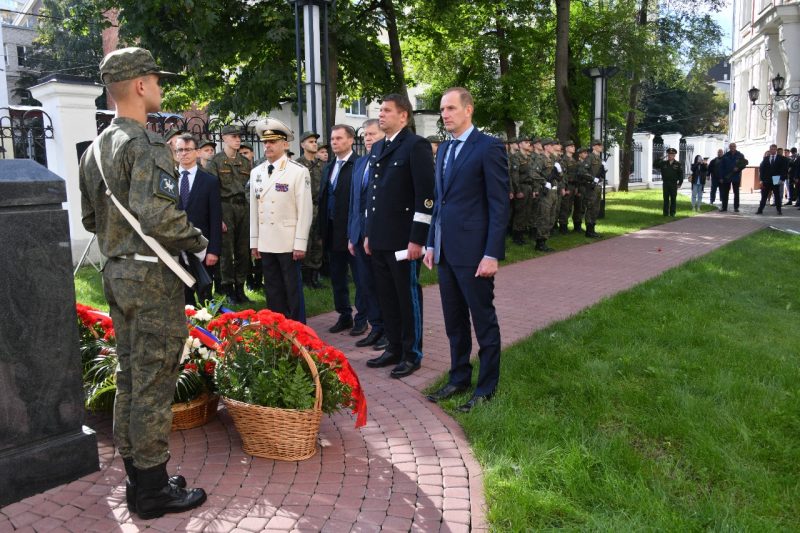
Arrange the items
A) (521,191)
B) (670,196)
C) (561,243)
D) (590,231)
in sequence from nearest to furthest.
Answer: (521,191)
(561,243)
(590,231)
(670,196)

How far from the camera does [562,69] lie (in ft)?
61.9

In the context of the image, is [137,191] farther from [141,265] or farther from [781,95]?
[781,95]

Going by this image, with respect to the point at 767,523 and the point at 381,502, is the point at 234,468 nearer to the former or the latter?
the point at 381,502

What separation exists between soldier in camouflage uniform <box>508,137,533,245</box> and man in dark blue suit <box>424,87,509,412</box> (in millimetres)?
9238

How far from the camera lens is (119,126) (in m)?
3.12

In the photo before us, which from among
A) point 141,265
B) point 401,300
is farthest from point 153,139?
point 401,300

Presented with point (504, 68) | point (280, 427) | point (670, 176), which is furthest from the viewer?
point (504, 68)

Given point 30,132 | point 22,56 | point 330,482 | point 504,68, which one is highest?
point 22,56

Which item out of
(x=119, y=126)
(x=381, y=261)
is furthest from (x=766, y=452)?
(x=119, y=126)

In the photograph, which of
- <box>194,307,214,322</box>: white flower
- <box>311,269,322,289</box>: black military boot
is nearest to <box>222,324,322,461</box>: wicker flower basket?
<box>194,307,214,322</box>: white flower

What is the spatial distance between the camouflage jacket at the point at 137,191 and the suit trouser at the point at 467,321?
6.77ft

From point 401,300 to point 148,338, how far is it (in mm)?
2783

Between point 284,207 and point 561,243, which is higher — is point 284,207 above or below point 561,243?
above

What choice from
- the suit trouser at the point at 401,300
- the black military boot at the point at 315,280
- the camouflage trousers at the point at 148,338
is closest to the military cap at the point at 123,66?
the camouflage trousers at the point at 148,338
